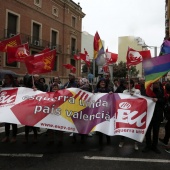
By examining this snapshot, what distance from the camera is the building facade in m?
27.5

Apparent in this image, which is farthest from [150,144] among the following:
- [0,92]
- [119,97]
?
[0,92]

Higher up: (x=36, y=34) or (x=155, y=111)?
(x=36, y=34)

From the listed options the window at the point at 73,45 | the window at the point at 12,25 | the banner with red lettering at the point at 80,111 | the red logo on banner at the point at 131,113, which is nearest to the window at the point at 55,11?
the window at the point at 73,45

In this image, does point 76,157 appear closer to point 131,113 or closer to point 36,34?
point 131,113

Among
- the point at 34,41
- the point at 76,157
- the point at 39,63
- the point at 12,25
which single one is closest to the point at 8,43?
the point at 39,63

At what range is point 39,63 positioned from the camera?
6.44 metres

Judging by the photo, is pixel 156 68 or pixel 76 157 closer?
pixel 76 157

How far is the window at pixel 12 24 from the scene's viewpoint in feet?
90.3

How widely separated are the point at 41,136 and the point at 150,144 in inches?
120

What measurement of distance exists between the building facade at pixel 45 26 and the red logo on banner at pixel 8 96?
58.0 ft

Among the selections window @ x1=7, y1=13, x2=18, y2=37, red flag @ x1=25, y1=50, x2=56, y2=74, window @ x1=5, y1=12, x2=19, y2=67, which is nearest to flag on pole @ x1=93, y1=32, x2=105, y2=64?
red flag @ x1=25, y1=50, x2=56, y2=74

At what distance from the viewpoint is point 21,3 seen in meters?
29.0

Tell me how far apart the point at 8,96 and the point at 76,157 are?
84.6 inches

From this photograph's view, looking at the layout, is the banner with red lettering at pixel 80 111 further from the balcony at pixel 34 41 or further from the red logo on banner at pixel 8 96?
the balcony at pixel 34 41
